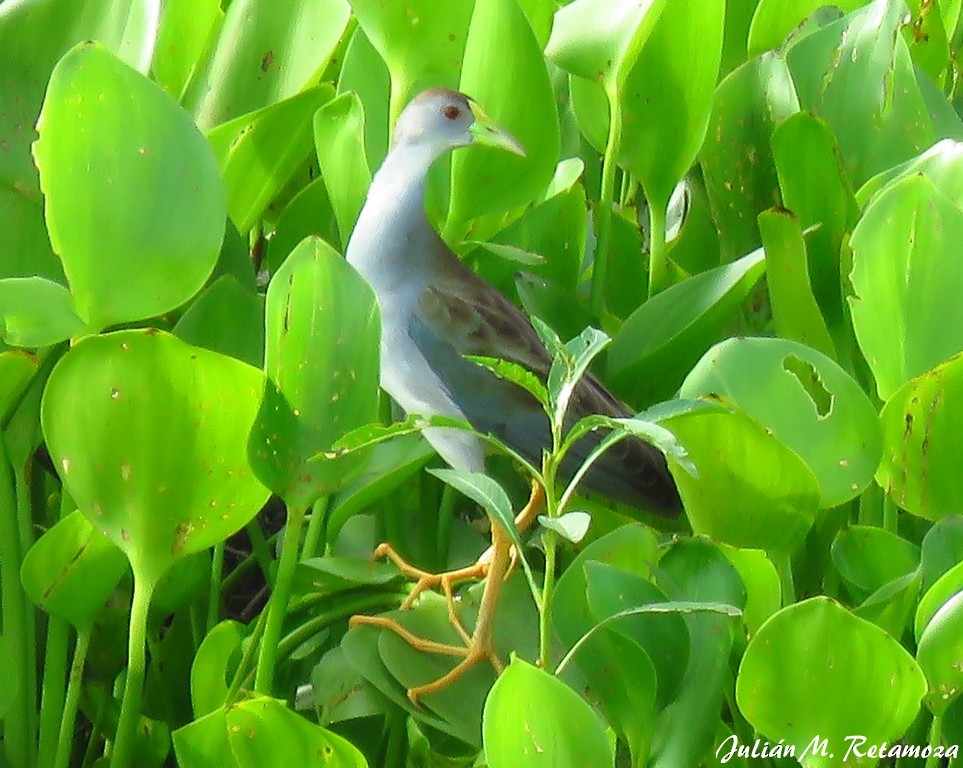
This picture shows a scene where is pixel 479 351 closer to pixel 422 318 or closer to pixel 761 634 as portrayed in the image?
pixel 422 318

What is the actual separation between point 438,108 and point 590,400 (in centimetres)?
31

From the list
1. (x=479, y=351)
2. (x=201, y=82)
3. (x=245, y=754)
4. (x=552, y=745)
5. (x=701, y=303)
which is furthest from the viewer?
(x=479, y=351)

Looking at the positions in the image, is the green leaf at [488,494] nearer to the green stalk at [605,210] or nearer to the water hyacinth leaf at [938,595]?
the water hyacinth leaf at [938,595]

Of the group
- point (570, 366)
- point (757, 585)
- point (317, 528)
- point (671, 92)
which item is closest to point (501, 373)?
point (570, 366)

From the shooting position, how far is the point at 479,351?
157 centimetres

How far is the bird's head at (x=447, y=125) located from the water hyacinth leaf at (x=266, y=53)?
11 centimetres

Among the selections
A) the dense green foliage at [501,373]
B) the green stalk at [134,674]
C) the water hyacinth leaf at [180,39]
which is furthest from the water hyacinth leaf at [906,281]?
the water hyacinth leaf at [180,39]

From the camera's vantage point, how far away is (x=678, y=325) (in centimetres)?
126

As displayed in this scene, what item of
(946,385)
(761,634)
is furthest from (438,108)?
(761,634)

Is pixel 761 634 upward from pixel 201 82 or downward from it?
downward

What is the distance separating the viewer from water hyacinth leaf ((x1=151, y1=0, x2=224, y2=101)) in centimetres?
140

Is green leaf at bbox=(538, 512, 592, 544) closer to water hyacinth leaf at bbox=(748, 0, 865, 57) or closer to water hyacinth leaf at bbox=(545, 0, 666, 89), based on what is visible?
water hyacinth leaf at bbox=(545, 0, 666, 89)

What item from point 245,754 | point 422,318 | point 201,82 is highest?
point 201,82

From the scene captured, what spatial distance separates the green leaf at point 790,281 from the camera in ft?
3.83
